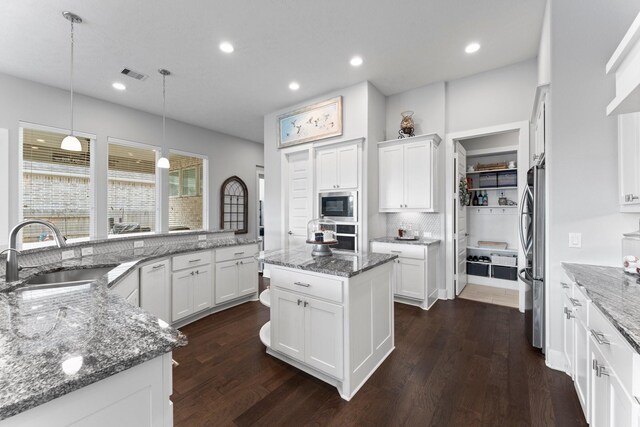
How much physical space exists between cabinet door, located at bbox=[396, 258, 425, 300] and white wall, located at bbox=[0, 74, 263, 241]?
4.13 m

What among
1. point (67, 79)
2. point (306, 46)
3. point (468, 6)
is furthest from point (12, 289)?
point (468, 6)

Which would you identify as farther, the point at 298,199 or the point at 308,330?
the point at 298,199

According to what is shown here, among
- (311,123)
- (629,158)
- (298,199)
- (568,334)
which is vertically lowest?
(568,334)

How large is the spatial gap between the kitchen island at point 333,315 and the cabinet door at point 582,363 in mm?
1262

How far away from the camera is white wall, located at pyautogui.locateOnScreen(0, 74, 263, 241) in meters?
3.55

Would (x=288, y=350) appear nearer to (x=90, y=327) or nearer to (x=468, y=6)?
(x=90, y=327)

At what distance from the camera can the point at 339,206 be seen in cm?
419

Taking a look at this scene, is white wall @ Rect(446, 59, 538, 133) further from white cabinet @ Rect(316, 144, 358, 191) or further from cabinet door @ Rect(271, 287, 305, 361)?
cabinet door @ Rect(271, 287, 305, 361)

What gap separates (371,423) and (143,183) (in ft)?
16.9

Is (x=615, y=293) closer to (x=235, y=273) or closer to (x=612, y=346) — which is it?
(x=612, y=346)

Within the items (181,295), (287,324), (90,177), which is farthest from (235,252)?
(90,177)

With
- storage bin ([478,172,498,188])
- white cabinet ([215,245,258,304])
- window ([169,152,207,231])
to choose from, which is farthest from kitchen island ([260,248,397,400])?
window ([169,152,207,231])

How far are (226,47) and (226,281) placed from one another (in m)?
2.84

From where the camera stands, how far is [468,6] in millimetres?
2533
